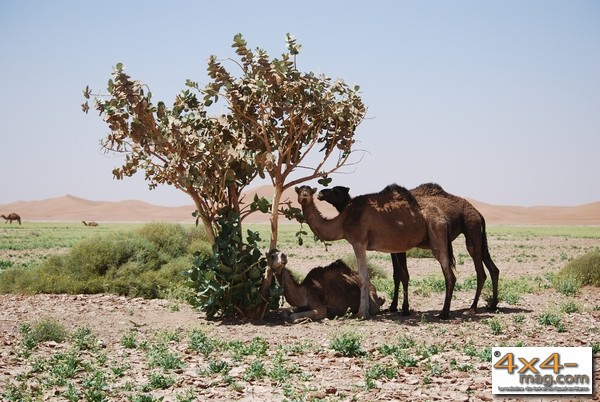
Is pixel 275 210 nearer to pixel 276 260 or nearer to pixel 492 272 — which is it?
pixel 276 260

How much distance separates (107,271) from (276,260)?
691cm

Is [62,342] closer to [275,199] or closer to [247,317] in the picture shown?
[247,317]

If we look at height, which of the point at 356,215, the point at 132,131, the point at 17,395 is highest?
the point at 132,131

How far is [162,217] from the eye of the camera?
146 metres

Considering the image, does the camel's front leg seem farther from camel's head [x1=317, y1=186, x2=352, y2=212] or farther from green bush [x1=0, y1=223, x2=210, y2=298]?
green bush [x1=0, y1=223, x2=210, y2=298]

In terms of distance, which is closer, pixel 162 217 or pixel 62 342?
pixel 62 342

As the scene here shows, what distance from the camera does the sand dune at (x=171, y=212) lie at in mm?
128625

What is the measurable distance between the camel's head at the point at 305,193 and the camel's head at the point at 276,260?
114cm

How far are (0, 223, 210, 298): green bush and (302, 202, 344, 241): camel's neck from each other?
4032 millimetres

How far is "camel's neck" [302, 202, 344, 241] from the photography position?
13.8 metres

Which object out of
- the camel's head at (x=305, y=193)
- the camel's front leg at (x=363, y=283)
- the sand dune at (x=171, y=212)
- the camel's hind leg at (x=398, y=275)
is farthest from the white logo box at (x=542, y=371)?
the sand dune at (x=171, y=212)

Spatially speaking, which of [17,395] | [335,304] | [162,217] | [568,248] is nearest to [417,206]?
[335,304]

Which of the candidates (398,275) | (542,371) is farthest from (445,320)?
(542,371)

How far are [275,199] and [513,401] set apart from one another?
6.58m
